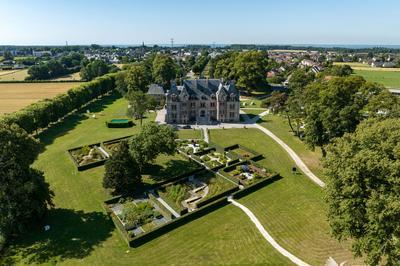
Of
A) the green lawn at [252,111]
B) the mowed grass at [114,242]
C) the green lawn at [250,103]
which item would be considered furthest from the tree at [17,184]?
the green lawn at [250,103]

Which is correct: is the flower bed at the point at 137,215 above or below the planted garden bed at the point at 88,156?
below

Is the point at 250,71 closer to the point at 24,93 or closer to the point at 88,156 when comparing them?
the point at 88,156

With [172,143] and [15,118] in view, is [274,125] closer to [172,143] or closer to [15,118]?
[172,143]

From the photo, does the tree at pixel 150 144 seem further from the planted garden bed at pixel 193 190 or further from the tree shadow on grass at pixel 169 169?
the planted garden bed at pixel 193 190

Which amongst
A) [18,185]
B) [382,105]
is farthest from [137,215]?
[382,105]

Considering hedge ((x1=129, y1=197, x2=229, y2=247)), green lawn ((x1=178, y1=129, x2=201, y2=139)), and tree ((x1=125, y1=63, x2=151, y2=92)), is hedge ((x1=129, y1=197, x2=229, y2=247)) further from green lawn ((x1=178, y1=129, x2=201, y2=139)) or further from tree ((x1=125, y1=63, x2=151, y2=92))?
tree ((x1=125, y1=63, x2=151, y2=92))

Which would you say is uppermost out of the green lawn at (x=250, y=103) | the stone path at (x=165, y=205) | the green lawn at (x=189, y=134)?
the green lawn at (x=250, y=103)

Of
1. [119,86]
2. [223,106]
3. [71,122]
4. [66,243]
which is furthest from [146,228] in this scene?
[119,86]
